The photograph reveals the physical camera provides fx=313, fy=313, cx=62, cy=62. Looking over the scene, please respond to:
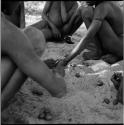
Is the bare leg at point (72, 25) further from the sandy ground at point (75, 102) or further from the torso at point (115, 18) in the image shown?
the sandy ground at point (75, 102)

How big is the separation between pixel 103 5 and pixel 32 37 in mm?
1394

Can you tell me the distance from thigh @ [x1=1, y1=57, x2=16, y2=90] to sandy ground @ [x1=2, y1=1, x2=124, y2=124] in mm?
326

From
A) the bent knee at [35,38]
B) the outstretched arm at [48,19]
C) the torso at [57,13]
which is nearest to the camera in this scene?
the bent knee at [35,38]

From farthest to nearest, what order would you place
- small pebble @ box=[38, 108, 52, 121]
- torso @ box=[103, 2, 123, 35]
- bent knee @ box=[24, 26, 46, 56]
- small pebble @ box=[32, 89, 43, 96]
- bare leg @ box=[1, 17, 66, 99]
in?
torso @ box=[103, 2, 123, 35]
small pebble @ box=[32, 89, 43, 96]
bent knee @ box=[24, 26, 46, 56]
small pebble @ box=[38, 108, 52, 121]
bare leg @ box=[1, 17, 66, 99]

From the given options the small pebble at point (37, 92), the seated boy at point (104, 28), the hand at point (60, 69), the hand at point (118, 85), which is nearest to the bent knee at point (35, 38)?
the hand at point (60, 69)

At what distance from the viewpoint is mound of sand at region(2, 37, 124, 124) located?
8.09 feet

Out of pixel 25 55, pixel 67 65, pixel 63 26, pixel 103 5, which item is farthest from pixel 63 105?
pixel 63 26

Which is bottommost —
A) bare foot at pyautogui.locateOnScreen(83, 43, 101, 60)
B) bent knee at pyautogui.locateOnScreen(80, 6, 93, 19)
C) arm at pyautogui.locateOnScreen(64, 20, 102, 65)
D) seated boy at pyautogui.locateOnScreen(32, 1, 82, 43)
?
bare foot at pyautogui.locateOnScreen(83, 43, 101, 60)

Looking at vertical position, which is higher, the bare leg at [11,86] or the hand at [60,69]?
the bare leg at [11,86]

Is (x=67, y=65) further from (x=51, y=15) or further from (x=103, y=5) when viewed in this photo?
(x=51, y=15)

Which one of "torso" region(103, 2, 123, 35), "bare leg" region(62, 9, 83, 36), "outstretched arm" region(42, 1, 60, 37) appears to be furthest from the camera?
"outstretched arm" region(42, 1, 60, 37)

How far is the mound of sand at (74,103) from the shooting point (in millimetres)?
2465

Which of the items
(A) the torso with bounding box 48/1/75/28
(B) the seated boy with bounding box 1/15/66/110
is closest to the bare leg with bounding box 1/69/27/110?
(B) the seated boy with bounding box 1/15/66/110

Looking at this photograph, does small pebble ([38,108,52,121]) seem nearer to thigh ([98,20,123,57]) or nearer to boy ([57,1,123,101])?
boy ([57,1,123,101])
